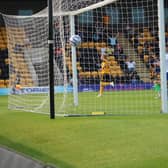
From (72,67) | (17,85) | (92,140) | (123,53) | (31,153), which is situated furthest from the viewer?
(123,53)

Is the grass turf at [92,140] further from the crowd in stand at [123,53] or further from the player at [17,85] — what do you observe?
the crowd in stand at [123,53]

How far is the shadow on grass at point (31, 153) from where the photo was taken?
22.4ft

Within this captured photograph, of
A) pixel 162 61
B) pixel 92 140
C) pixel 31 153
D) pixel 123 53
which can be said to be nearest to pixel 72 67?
pixel 162 61

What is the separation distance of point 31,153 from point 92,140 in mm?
1300

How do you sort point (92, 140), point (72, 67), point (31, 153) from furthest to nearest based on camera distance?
point (72, 67), point (92, 140), point (31, 153)

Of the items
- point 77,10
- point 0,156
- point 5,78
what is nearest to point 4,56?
point 5,78

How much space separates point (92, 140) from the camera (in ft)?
28.0

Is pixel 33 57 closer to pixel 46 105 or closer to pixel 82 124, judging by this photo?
pixel 46 105

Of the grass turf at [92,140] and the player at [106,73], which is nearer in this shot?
the grass turf at [92,140]

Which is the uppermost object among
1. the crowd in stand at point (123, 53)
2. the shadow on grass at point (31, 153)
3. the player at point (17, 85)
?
the crowd in stand at point (123, 53)

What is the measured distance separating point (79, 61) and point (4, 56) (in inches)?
400

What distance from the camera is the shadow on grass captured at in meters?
6.83

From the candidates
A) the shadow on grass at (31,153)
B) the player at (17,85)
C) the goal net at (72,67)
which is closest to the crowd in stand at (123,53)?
the goal net at (72,67)

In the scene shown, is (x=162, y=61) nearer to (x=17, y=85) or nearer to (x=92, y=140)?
(x=92, y=140)
